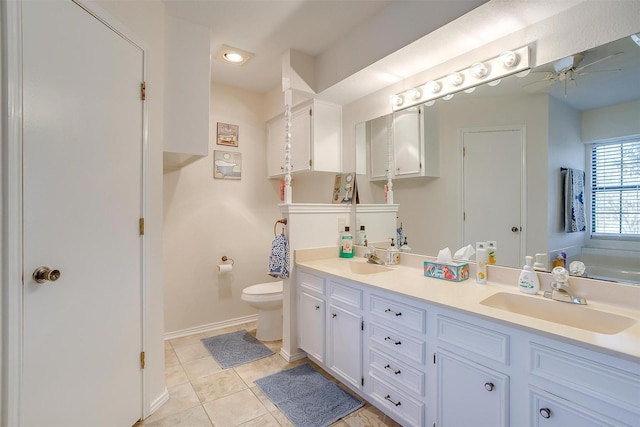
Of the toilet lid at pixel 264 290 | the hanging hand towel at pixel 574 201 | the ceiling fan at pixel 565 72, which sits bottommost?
the toilet lid at pixel 264 290

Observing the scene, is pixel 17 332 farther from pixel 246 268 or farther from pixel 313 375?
pixel 246 268

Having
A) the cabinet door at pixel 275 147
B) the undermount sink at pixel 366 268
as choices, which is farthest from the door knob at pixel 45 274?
the cabinet door at pixel 275 147

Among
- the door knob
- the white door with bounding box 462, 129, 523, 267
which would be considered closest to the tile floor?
the door knob

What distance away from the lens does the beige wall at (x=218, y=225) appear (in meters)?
2.94

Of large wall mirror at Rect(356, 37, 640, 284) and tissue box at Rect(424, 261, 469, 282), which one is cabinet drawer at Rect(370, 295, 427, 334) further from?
large wall mirror at Rect(356, 37, 640, 284)

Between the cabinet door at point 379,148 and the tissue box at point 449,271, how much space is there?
890mm

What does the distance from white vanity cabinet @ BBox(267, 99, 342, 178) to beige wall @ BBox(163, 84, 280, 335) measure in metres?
0.67

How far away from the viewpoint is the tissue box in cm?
177

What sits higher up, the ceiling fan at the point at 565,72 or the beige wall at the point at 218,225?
the ceiling fan at the point at 565,72

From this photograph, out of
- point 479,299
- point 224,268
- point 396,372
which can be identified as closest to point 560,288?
point 479,299

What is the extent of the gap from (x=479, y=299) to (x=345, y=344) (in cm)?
93

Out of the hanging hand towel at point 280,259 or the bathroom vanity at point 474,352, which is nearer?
the bathroom vanity at point 474,352

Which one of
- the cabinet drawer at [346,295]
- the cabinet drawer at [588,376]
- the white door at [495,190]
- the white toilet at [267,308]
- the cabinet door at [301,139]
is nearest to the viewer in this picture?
the cabinet drawer at [588,376]

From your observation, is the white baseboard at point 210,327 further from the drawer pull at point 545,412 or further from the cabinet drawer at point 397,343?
the drawer pull at point 545,412
